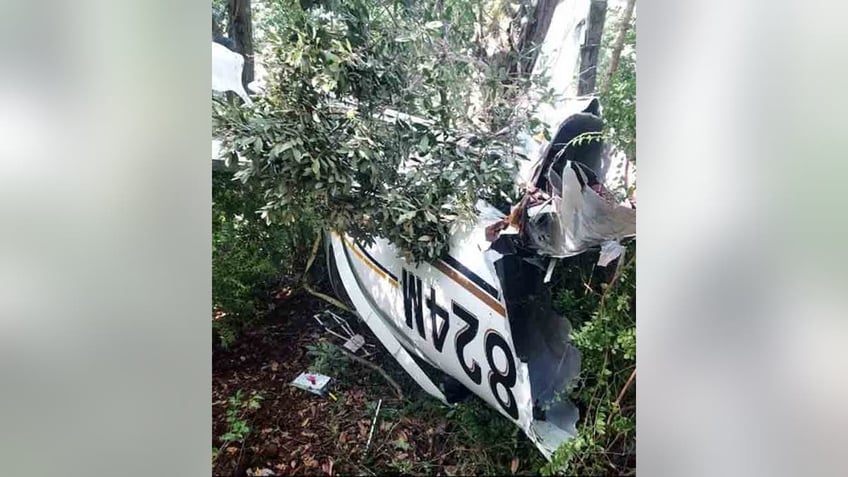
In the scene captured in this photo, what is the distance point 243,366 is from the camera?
4.06ft

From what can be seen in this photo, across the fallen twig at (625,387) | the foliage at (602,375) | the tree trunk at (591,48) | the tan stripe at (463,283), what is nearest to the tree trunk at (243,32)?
the tan stripe at (463,283)

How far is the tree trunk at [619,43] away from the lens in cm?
118

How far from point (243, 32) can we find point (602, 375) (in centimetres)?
130

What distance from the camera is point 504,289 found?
4.16ft

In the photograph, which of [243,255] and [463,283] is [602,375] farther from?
[243,255]

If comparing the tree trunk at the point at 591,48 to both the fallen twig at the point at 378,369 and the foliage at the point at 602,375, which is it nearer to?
the foliage at the point at 602,375

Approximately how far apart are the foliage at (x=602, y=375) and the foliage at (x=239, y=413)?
0.83 m

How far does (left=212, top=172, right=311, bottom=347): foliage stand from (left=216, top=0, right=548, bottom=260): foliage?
40 millimetres

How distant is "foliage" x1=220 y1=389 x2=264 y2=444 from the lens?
1230mm

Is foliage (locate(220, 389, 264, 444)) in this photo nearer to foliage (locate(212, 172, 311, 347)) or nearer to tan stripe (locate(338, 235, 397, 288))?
foliage (locate(212, 172, 311, 347))

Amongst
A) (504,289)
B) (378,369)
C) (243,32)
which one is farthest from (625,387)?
(243,32)

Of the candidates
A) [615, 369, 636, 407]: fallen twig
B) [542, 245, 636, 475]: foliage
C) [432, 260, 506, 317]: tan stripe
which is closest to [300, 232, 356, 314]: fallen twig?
[432, 260, 506, 317]: tan stripe
